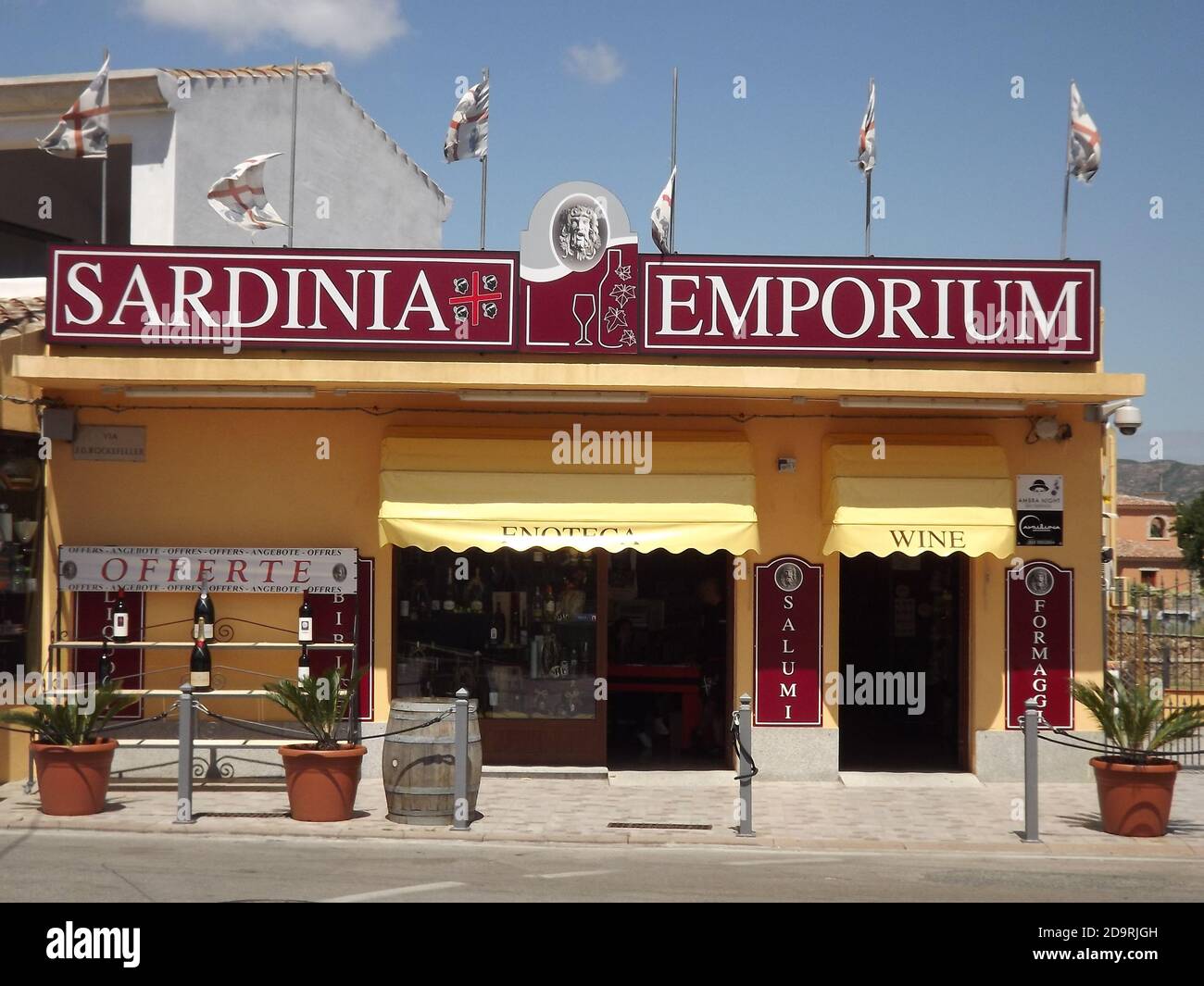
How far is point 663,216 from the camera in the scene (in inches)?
655

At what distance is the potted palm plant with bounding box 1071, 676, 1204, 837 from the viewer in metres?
11.5

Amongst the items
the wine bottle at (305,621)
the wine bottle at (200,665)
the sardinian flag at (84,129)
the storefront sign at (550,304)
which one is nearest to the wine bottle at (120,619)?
the wine bottle at (200,665)

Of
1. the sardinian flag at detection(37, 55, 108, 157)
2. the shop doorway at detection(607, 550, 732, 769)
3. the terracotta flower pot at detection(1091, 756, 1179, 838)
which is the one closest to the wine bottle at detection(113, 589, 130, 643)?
the sardinian flag at detection(37, 55, 108, 157)

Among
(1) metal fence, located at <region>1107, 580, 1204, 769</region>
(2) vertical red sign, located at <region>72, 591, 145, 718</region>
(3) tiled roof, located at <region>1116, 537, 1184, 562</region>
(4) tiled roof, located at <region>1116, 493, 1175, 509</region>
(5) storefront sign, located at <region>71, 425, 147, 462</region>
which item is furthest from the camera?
(4) tiled roof, located at <region>1116, 493, 1175, 509</region>

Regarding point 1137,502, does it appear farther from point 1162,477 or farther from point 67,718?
point 1162,477

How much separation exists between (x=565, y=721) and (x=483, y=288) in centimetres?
498

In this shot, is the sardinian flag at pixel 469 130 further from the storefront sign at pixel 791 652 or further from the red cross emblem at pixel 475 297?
the storefront sign at pixel 791 652

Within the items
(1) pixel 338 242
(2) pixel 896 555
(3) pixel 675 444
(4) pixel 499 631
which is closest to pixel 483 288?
(3) pixel 675 444

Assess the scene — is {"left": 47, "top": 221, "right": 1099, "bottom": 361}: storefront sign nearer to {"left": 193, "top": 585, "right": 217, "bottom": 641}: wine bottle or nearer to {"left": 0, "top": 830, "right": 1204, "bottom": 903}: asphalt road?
{"left": 193, "top": 585, "right": 217, "bottom": 641}: wine bottle

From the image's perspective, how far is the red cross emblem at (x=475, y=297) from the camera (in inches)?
556

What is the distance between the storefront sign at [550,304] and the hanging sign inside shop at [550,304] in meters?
0.01

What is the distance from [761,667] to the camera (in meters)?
14.3

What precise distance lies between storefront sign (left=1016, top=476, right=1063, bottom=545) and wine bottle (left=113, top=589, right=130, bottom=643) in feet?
32.5

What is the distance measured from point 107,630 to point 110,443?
2089mm
